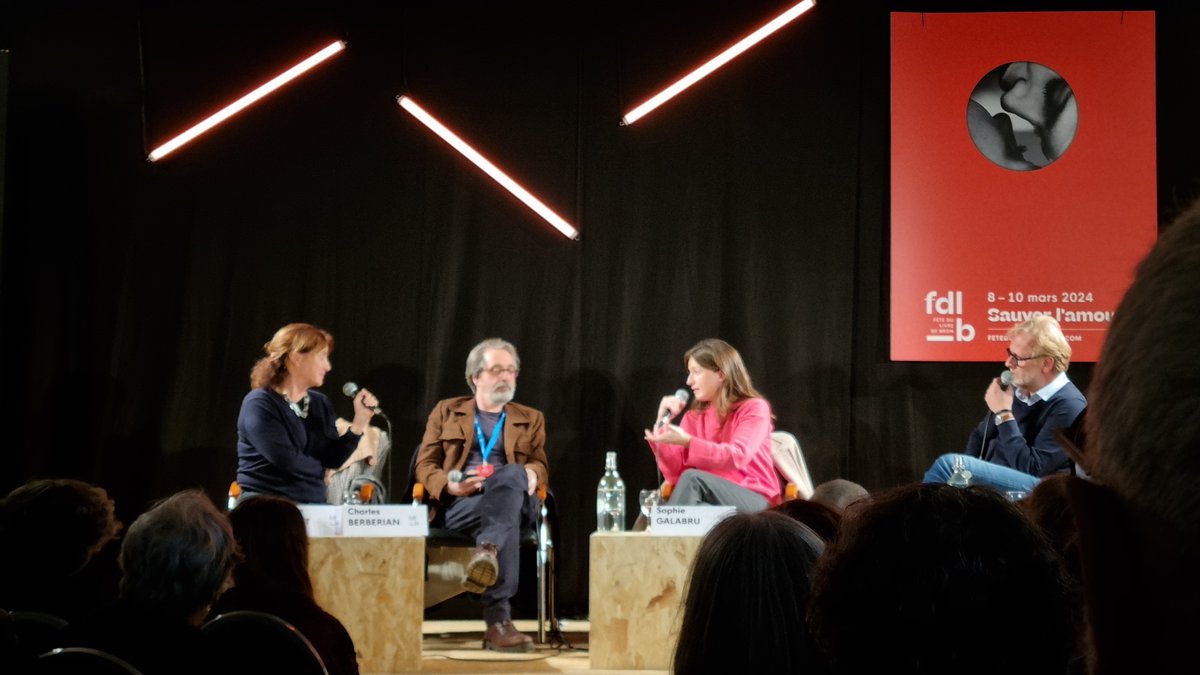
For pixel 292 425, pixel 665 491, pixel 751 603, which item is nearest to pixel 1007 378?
pixel 665 491

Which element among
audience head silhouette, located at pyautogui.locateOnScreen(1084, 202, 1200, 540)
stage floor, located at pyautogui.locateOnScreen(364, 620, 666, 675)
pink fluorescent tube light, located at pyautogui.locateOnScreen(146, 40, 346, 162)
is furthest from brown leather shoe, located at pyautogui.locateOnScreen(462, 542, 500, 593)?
audience head silhouette, located at pyautogui.locateOnScreen(1084, 202, 1200, 540)

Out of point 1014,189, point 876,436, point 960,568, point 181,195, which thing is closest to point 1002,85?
point 1014,189

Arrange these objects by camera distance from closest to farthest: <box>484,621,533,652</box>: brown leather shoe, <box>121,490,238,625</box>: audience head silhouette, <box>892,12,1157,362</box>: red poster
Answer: <box>121,490,238,625</box>: audience head silhouette < <box>484,621,533,652</box>: brown leather shoe < <box>892,12,1157,362</box>: red poster

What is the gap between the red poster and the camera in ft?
18.5

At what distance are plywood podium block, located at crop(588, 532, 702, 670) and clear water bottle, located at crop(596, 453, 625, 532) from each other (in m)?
0.74

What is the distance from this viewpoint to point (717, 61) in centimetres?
576

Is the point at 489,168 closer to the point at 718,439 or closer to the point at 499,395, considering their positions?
the point at 499,395

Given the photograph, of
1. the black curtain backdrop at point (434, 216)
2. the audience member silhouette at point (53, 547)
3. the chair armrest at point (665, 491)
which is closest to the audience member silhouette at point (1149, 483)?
the audience member silhouette at point (53, 547)

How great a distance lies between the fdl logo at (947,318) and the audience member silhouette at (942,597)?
5.17 m

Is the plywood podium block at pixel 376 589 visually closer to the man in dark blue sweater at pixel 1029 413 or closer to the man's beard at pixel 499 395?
the man's beard at pixel 499 395

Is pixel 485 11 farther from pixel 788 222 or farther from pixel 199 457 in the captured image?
pixel 199 457

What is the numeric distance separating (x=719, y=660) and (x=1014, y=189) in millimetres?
5019

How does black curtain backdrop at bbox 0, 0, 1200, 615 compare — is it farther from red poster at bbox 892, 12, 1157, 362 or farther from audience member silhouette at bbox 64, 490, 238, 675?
audience member silhouette at bbox 64, 490, 238, 675

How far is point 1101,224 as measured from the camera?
562cm
